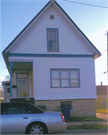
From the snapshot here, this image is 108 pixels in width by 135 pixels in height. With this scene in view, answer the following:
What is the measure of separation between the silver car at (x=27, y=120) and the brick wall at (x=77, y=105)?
7.78m

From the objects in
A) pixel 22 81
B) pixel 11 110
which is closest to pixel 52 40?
pixel 22 81

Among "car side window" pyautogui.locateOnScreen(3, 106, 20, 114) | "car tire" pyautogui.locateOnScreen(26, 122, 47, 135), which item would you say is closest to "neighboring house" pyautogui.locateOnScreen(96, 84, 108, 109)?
"car tire" pyautogui.locateOnScreen(26, 122, 47, 135)

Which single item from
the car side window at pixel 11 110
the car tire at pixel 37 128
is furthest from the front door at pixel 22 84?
the car tire at pixel 37 128

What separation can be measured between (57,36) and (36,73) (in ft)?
11.0

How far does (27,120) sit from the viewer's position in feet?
28.7

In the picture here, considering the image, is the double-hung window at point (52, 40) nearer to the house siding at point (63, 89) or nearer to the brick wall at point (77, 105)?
the house siding at point (63, 89)

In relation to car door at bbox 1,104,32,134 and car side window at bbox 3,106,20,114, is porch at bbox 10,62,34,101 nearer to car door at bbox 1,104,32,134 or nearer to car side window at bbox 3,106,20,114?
car side window at bbox 3,106,20,114

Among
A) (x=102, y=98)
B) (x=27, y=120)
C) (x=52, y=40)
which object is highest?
(x=52, y=40)

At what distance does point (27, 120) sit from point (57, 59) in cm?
917

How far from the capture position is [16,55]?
55.2ft

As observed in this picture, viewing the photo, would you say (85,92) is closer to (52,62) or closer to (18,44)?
(52,62)

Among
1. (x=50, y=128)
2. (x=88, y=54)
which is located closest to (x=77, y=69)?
(x=88, y=54)

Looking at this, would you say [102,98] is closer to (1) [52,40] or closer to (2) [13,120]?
(1) [52,40]

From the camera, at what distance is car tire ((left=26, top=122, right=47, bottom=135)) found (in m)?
8.77
